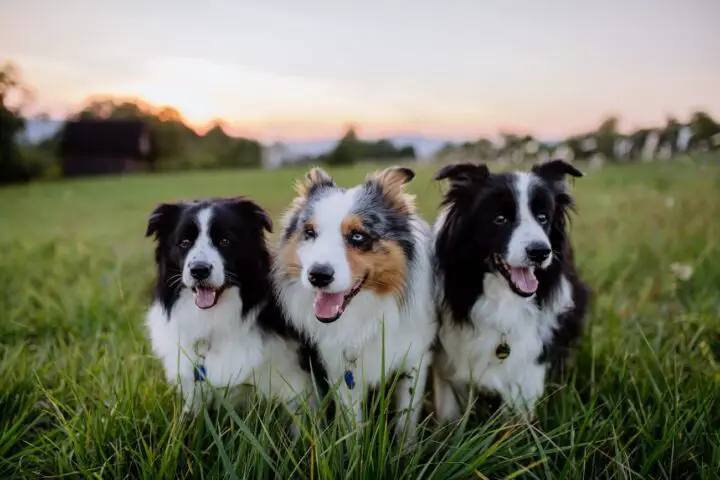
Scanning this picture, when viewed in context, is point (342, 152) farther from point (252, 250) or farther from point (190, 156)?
point (190, 156)

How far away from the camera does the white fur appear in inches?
105

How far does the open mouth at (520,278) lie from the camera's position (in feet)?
8.00

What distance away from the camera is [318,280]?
2.29 meters

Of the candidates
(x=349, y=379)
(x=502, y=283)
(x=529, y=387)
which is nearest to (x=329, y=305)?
(x=349, y=379)

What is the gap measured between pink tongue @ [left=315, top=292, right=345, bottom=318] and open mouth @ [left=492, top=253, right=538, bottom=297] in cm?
83

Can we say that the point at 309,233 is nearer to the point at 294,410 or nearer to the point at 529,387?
the point at 294,410

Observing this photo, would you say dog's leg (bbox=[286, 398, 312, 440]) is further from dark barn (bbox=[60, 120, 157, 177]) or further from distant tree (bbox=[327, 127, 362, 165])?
dark barn (bbox=[60, 120, 157, 177])

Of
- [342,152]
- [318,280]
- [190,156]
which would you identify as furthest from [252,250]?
[190,156]

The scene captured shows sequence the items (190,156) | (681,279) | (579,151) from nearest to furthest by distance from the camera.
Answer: (681,279) → (579,151) → (190,156)

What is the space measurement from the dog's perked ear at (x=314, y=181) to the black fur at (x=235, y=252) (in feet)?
0.93

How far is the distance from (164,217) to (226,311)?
2.05 feet

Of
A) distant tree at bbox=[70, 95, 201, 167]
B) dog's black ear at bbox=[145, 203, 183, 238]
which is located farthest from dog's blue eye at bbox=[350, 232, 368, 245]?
distant tree at bbox=[70, 95, 201, 167]

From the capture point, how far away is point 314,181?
275 cm

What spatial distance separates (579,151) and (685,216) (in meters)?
1.67
